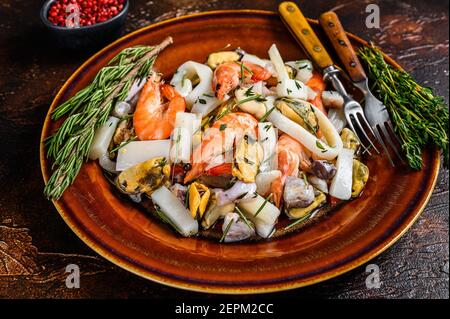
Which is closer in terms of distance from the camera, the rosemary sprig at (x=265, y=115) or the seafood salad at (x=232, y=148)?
the seafood salad at (x=232, y=148)

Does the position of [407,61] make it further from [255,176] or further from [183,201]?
[183,201]

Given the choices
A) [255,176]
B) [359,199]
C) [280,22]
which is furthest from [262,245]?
[280,22]

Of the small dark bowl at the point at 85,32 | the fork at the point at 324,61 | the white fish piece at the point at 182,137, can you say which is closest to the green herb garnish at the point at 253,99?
the white fish piece at the point at 182,137

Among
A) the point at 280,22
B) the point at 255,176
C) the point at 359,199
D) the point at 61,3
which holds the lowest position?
the point at 359,199

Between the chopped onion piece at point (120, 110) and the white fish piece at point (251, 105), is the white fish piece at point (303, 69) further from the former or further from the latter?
the chopped onion piece at point (120, 110)

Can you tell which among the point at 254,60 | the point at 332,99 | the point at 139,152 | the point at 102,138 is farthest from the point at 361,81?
A: the point at 102,138

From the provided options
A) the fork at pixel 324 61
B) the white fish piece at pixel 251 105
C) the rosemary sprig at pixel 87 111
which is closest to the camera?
the rosemary sprig at pixel 87 111
